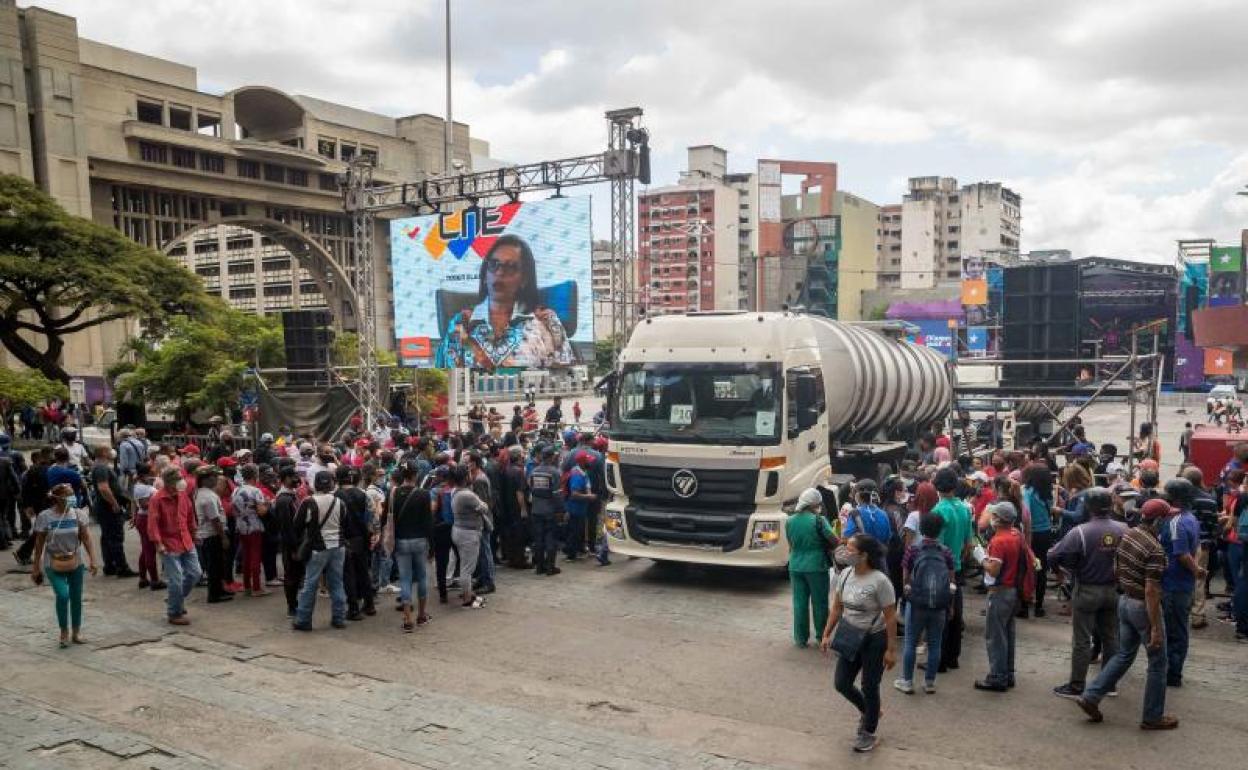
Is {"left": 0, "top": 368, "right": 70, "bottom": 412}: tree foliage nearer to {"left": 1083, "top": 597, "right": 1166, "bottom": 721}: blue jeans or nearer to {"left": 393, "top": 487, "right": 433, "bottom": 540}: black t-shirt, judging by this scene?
{"left": 393, "top": 487, "right": 433, "bottom": 540}: black t-shirt

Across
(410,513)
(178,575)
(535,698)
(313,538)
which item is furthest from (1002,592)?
(178,575)

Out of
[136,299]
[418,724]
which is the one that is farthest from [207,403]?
[418,724]

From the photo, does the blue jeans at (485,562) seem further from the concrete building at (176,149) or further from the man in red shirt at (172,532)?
the concrete building at (176,149)

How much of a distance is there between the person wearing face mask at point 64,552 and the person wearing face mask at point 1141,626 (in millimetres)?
9346

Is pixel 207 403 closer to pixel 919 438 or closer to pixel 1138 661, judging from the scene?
pixel 919 438

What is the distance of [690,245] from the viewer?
112125 mm

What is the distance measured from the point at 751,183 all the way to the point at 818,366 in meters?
117

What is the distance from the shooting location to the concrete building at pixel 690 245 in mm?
111250

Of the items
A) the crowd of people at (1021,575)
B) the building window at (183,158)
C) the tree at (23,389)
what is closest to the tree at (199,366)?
the tree at (23,389)

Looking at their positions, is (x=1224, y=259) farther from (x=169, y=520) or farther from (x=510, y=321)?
(x=169, y=520)

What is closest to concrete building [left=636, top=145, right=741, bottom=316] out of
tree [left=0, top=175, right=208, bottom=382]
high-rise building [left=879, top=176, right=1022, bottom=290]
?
high-rise building [left=879, top=176, right=1022, bottom=290]

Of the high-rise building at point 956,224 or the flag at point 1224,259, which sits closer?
the flag at point 1224,259

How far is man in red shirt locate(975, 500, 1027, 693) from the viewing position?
24.1ft

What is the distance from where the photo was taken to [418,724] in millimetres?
7070
